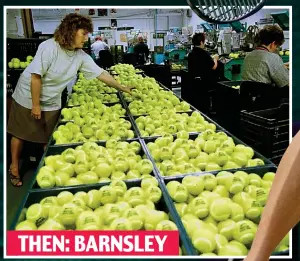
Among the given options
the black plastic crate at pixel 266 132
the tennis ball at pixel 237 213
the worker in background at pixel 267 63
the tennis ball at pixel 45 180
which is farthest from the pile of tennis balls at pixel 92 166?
the worker in background at pixel 267 63

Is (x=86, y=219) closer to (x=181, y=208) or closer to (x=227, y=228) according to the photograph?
(x=181, y=208)

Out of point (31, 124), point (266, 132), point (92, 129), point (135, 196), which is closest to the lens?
point (135, 196)

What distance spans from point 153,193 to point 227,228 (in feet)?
1.13

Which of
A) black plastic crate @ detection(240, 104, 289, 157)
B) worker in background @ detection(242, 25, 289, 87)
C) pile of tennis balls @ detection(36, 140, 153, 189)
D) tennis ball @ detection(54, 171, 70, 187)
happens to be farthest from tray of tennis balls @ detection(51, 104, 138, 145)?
worker in background @ detection(242, 25, 289, 87)

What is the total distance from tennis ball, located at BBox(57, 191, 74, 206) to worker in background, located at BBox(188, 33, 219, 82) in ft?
11.7

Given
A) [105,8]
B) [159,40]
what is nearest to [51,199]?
[105,8]

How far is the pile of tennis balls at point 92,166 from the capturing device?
183cm

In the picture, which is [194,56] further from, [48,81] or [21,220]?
[21,220]

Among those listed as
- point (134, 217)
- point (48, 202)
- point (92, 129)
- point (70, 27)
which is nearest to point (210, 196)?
point (134, 217)

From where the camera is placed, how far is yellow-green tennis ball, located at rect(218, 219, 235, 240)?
1.50 m

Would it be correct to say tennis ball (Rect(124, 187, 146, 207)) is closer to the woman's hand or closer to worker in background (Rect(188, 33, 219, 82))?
the woman's hand

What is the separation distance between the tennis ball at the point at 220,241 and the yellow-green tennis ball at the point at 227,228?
0.02 m

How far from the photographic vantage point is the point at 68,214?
1592 millimetres

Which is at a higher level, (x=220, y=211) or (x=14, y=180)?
(x=220, y=211)
